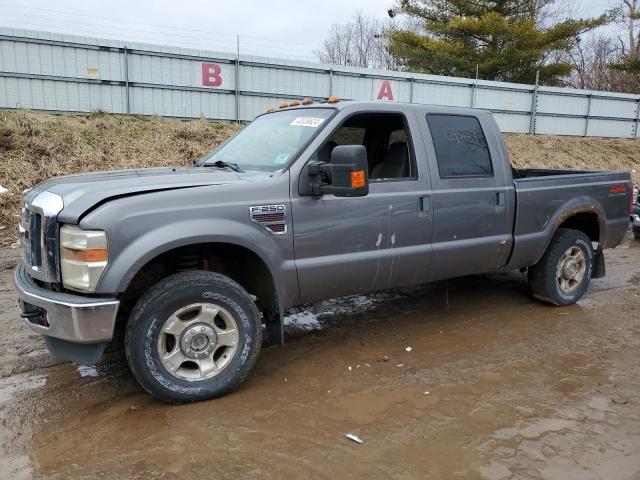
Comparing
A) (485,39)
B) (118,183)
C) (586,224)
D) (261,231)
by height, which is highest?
(485,39)

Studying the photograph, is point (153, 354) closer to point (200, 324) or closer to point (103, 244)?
point (200, 324)

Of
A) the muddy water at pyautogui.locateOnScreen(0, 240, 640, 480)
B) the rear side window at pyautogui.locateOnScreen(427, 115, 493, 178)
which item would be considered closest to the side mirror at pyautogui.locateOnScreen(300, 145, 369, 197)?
the rear side window at pyautogui.locateOnScreen(427, 115, 493, 178)

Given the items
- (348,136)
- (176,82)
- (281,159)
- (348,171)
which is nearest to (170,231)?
(281,159)

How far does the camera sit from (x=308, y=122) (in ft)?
13.4

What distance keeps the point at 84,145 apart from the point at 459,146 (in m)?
8.94

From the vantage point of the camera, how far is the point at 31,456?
2789 millimetres

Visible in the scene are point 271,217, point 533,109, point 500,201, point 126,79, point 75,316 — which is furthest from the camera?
→ point 533,109

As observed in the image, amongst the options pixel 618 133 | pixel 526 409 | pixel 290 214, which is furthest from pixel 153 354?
pixel 618 133

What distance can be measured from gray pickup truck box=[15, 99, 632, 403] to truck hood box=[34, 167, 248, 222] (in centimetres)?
1

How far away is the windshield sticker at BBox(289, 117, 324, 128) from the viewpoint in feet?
13.1

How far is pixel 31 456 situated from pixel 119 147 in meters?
9.61

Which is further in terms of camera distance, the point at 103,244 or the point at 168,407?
the point at 168,407

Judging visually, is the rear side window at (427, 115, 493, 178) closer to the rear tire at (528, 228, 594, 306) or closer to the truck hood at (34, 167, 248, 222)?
the rear tire at (528, 228, 594, 306)

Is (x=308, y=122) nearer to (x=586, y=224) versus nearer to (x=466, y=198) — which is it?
(x=466, y=198)
